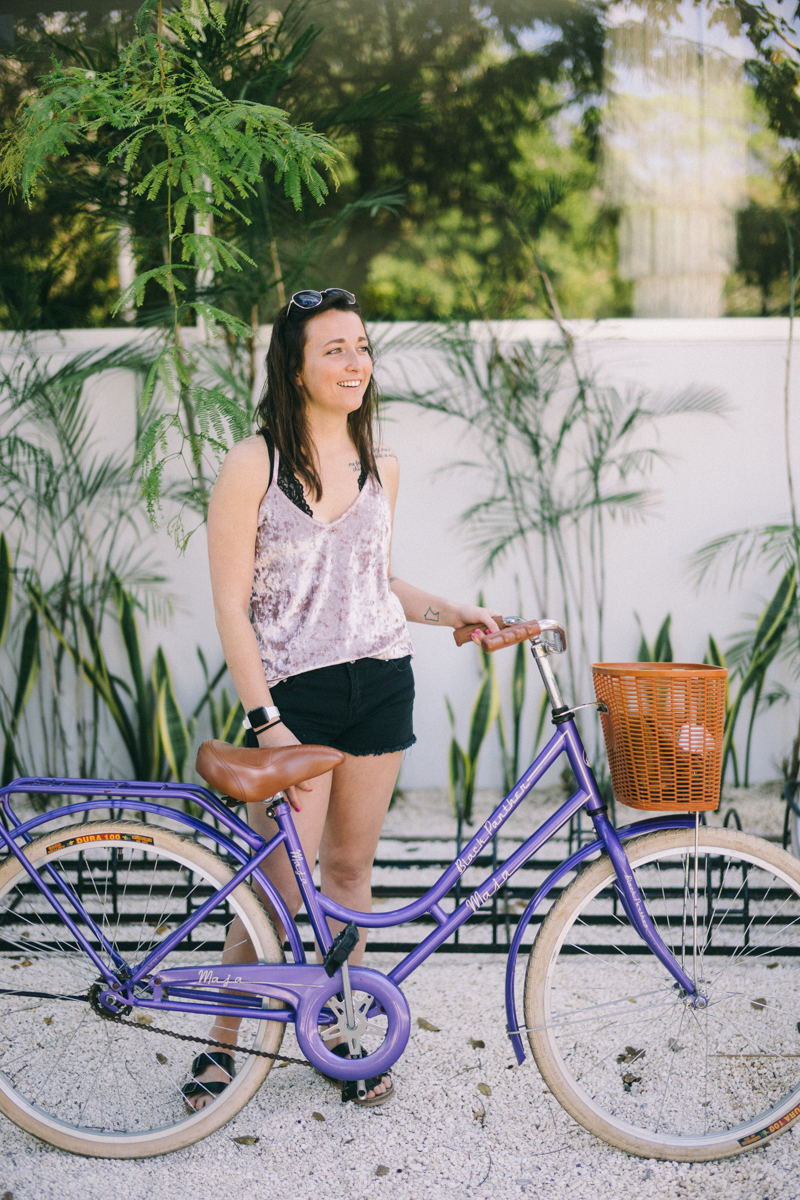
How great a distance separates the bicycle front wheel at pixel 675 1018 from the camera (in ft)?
5.98

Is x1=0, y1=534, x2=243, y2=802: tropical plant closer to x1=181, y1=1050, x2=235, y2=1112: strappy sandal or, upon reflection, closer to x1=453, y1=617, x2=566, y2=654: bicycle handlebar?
x1=181, y1=1050, x2=235, y2=1112: strappy sandal

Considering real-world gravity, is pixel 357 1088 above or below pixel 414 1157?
above

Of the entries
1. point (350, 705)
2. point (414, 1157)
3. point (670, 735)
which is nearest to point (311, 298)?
point (350, 705)

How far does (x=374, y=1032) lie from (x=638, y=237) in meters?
3.67

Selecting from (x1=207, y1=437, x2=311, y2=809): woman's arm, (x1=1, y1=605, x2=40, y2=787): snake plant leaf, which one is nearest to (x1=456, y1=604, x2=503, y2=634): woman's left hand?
(x1=207, y1=437, x2=311, y2=809): woman's arm

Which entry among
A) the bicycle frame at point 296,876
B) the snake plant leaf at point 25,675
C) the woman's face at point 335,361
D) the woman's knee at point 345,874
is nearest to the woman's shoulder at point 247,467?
the woman's face at point 335,361

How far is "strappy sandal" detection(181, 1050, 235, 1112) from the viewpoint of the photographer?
75.7 inches

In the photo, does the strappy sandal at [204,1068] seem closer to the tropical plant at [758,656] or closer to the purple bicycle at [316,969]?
the purple bicycle at [316,969]

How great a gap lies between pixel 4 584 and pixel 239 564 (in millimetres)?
2461

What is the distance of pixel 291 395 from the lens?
1.89 meters

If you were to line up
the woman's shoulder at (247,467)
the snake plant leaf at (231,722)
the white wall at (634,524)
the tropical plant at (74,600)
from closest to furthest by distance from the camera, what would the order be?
the woman's shoulder at (247,467), the snake plant leaf at (231,722), the tropical plant at (74,600), the white wall at (634,524)

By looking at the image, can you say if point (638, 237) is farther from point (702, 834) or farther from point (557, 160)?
point (702, 834)

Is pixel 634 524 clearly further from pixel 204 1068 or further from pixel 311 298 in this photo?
pixel 204 1068

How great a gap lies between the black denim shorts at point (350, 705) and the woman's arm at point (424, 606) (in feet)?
0.47
